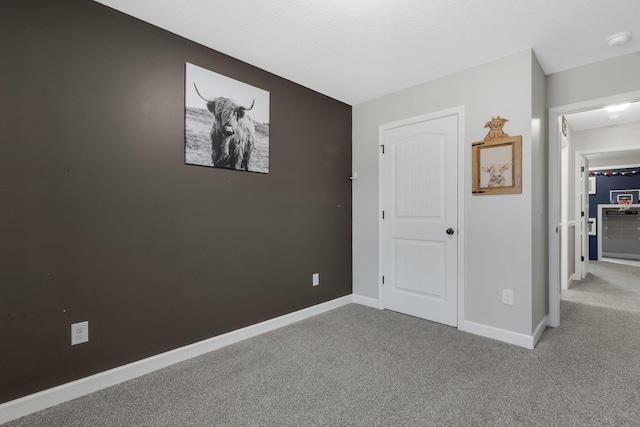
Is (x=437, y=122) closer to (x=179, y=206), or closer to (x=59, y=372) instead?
(x=179, y=206)

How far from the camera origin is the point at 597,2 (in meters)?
1.89

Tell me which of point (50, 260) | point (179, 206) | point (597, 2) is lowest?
point (50, 260)

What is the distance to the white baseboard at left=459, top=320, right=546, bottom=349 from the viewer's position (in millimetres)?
2434

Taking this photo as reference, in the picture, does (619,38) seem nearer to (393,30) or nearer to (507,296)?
(393,30)

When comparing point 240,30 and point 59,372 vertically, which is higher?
point 240,30

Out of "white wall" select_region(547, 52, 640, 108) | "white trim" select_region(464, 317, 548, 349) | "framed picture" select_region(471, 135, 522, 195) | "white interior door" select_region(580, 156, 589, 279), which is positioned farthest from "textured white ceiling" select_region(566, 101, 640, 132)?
"white trim" select_region(464, 317, 548, 349)

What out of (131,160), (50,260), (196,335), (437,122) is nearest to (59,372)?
(50,260)

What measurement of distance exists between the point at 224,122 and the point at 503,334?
2.88 meters

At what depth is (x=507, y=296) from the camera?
8.39ft

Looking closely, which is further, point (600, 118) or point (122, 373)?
point (600, 118)

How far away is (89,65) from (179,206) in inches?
39.8

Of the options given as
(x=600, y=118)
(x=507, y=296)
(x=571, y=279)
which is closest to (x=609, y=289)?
(x=571, y=279)

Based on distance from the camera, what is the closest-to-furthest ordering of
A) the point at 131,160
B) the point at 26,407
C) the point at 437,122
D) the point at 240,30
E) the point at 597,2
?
the point at 26,407, the point at 597,2, the point at 131,160, the point at 240,30, the point at 437,122

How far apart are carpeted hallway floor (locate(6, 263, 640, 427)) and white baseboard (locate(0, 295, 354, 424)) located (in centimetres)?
6
